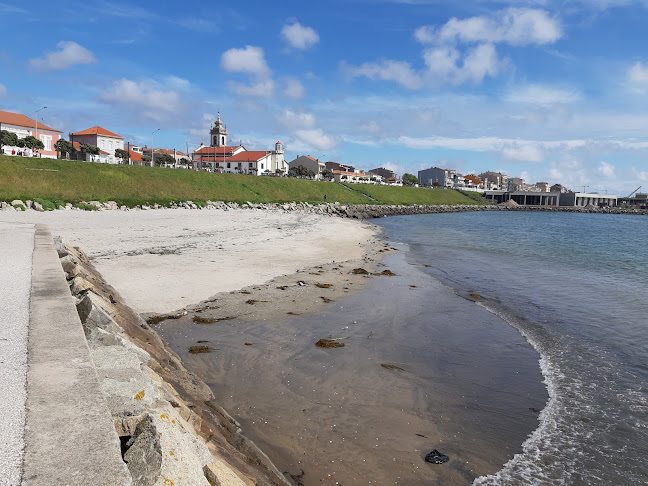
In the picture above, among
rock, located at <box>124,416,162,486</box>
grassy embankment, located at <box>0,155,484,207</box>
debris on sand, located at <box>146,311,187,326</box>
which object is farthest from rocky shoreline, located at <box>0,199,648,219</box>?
rock, located at <box>124,416,162,486</box>

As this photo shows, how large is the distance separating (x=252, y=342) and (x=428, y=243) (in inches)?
1129

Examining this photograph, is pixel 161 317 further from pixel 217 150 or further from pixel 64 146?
pixel 217 150

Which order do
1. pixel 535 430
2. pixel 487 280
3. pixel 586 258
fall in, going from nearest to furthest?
pixel 535 430 → pixel 487 280 → pixel 586 258

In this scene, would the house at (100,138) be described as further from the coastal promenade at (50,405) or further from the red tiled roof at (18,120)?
the coastal promenade at (50,405)

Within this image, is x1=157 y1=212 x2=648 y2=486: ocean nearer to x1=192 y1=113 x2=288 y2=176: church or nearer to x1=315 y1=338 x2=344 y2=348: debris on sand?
x1=315 y1=338 x2=344 y2=348: debris on sand

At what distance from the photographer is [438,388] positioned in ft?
26.8

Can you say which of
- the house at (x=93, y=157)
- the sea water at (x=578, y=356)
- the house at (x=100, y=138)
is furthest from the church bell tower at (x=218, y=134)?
the sea water at (x=578, y=356)

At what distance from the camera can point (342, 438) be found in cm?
629

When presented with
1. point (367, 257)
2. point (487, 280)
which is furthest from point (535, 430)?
point (367, 257)

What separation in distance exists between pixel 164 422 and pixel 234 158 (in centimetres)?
12594

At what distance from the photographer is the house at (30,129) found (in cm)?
7975

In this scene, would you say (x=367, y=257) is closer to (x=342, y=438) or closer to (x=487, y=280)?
(x=487, y=280)

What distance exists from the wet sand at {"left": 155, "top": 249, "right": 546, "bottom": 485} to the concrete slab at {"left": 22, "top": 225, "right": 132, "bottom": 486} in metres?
2.99

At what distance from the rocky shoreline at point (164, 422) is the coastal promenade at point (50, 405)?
0.82 ft
